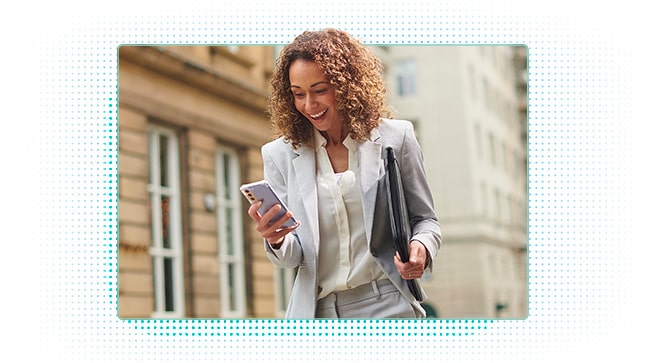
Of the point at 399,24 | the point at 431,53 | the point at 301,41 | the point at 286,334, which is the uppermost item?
the point at 431,53

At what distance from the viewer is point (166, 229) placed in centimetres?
527

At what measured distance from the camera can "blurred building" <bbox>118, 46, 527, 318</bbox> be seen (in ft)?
15.0

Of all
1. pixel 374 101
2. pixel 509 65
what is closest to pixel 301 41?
pixel 374 101

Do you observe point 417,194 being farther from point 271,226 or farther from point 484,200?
point 484,200

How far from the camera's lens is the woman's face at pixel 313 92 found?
311 centimetres

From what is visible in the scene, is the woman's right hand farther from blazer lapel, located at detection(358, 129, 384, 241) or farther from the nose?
the nose

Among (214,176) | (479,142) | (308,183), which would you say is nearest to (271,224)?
(308,183)

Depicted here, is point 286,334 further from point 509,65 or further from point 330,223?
point 509,65

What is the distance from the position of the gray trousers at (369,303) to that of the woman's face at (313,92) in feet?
1.57

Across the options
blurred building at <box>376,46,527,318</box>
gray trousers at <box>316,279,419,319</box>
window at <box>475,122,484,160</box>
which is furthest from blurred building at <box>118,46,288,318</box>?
gray trousers at <box>316,279,419,319</box>

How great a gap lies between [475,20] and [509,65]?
25.6 inches

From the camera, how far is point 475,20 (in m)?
4.10

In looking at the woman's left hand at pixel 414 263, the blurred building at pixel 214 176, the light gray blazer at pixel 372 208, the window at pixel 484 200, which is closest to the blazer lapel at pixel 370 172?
the light gray blazer at pixel 372 208

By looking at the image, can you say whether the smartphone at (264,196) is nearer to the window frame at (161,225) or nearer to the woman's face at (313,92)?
the woman's face at (313,92)
